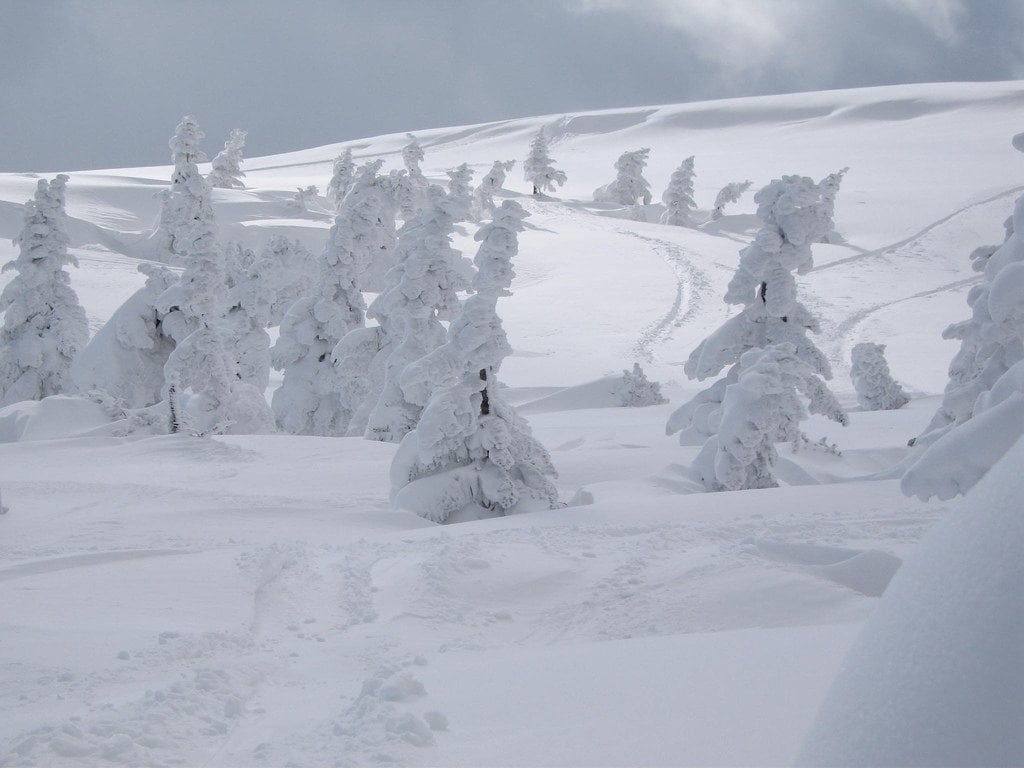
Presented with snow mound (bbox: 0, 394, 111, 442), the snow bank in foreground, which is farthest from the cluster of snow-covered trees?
Result: the snow bank in foreground

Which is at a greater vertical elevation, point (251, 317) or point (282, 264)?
point (282, 264)

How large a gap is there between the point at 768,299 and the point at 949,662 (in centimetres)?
1330

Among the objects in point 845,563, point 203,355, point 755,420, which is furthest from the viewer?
point 203,355

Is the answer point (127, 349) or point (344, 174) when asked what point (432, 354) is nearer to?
point (127, 349)

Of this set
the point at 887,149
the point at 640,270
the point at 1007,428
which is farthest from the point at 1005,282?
the point at 887,149

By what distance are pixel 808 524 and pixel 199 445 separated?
40.2 feet

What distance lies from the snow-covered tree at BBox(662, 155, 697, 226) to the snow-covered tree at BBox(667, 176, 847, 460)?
51.4 m

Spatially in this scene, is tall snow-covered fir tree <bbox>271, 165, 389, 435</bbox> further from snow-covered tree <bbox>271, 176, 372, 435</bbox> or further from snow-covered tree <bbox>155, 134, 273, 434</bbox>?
snow-covered tree <bbox>155, 134, 273, 434</bbox>

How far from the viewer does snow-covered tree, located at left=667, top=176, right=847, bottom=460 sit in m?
14.1

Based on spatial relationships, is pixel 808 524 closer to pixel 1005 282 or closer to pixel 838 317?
pixel 1005 282

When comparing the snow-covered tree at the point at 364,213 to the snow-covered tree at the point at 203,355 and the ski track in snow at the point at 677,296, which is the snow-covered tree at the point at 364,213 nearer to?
the snow-covered tree at the point at 203,355

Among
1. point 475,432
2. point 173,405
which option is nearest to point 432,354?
point 475,432

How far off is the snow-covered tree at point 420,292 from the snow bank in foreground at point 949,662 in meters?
13.6

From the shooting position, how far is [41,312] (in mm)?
25047
